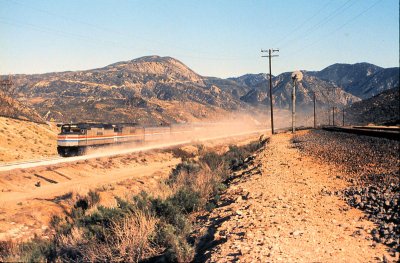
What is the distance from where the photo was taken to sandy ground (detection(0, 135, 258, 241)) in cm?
1549

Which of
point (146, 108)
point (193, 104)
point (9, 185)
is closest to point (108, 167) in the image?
point (9, 185)

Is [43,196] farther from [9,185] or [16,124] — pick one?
[16,124]

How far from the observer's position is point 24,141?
4653 centimetres

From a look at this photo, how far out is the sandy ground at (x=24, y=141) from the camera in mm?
38469

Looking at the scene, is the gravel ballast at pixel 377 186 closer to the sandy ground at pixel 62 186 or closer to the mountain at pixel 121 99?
the sandy ground at pixel 62 186

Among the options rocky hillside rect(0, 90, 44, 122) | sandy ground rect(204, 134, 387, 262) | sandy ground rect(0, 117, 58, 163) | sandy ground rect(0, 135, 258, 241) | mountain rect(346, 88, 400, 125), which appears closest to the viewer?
sandy ground rect(204, 134, 387, 262)

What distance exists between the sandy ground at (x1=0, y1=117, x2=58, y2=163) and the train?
579 centimetres

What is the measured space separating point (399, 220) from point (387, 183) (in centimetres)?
305

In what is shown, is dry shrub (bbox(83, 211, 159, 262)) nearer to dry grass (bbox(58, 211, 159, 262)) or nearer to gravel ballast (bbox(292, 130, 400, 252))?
dry grass (bbox(58, 211, 159, 262))

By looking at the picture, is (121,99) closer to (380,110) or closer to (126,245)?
(380,110)

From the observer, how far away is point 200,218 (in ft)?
35.0

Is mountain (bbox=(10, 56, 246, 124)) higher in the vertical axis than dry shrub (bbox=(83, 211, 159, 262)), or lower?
higher

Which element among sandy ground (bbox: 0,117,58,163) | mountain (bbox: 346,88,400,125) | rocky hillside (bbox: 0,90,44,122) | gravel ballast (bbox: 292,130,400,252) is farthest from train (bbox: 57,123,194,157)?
mountain (bbox: 346,88,400,125)

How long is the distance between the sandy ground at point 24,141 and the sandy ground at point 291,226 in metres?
31.8
